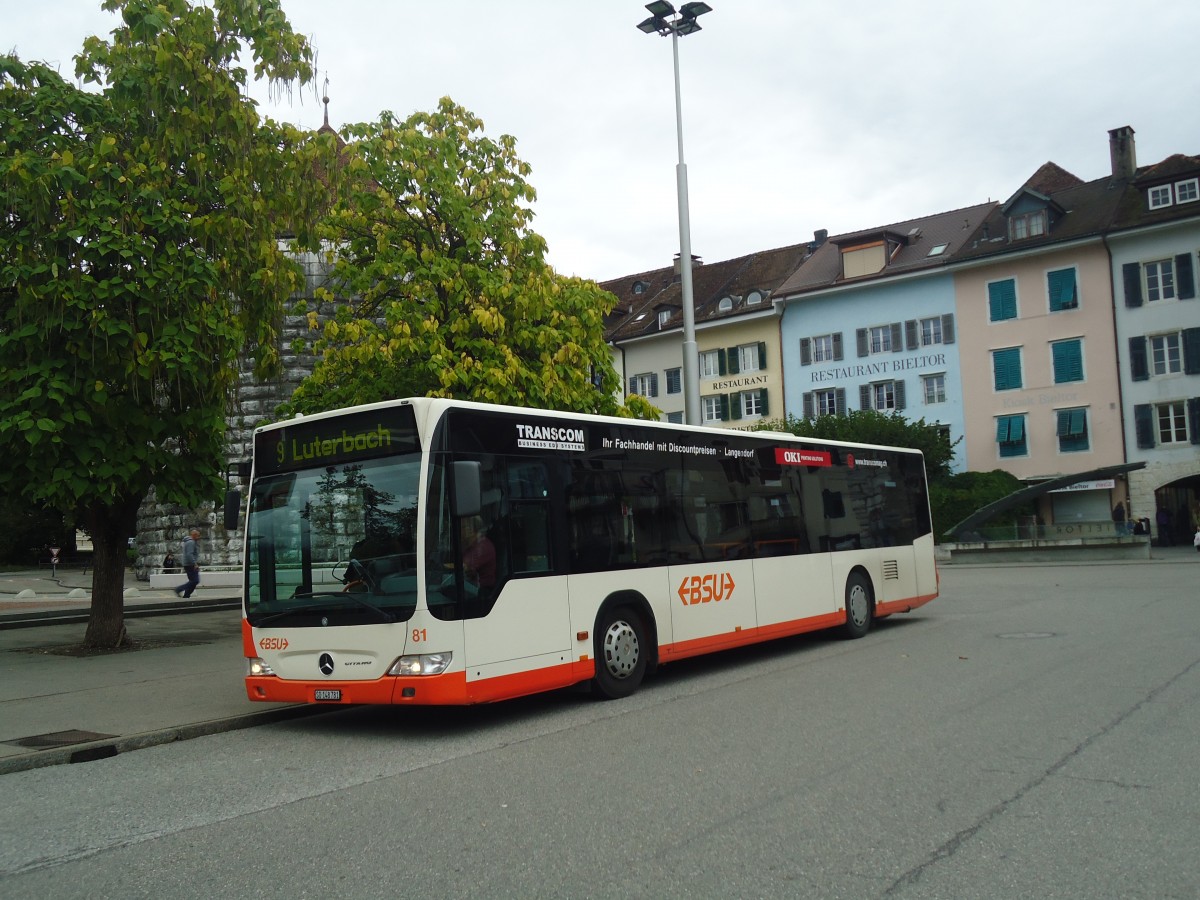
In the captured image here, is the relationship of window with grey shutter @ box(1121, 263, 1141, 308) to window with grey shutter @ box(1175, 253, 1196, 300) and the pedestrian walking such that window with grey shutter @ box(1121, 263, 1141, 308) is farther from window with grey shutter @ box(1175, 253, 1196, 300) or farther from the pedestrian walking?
the pedestrian walking

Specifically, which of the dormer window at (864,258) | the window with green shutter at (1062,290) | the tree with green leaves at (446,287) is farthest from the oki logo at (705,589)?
the dormer window at (864,258)

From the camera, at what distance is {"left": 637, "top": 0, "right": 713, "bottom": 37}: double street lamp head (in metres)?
20.4

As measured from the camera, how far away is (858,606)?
16.0 meters

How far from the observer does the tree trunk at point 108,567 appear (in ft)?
52.9

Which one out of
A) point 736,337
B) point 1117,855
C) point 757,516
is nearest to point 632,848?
point 1117,855

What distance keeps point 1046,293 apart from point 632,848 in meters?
47.8

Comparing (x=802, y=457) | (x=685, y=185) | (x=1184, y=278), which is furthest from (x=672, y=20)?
(x=1184, y=278)

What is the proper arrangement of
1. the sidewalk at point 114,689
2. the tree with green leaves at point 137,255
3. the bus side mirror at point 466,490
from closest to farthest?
the bus side mirror at point 466,490, the sidewalk at point 114,689, the tree with green leaves at point 137,255

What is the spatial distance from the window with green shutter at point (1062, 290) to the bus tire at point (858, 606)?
3595 centimetres

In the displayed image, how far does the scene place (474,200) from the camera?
1841 cm

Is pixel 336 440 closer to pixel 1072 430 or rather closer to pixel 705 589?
pixel 705 589

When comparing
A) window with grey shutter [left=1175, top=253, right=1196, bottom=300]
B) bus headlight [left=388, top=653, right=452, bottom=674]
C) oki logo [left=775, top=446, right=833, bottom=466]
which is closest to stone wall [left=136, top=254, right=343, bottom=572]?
oki logo [left=775, top=446, right=833, bottom=466]

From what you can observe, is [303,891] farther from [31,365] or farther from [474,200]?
[474,200]

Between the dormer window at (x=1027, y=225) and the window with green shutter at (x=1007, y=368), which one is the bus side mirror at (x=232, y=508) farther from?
the dormer window at (x=1027, y=225)
